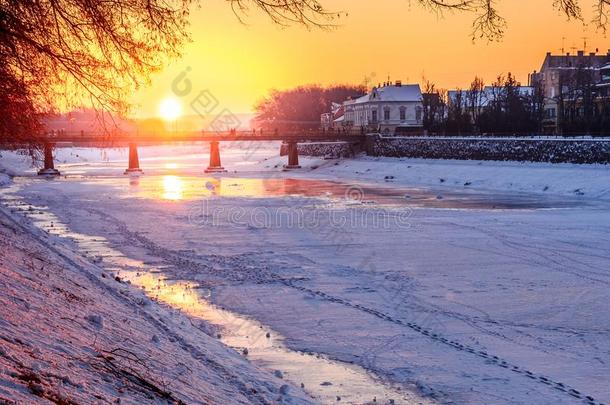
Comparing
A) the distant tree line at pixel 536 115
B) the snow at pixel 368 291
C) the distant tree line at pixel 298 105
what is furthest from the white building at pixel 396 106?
the snow at pixel 368 291

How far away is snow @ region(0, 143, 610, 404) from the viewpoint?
9641mm

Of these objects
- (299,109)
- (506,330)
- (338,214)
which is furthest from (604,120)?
(299,109)

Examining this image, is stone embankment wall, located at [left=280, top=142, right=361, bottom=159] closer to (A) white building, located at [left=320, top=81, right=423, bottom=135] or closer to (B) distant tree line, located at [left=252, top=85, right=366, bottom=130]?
(A) white building, located at [left=320, top=81, right=423, bottom=135]

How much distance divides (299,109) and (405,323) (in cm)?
15082

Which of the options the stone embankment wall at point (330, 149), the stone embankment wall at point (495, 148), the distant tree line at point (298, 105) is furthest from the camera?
the distant tree line at point (298, 105)

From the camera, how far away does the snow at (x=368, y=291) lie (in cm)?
964

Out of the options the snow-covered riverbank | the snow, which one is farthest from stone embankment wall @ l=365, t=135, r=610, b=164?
the snow-covered riverbank

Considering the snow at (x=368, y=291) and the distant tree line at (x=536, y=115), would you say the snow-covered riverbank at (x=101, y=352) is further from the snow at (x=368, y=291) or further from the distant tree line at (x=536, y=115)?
the distant tree line at (x=536, y=115)

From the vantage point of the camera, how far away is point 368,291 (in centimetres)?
1571

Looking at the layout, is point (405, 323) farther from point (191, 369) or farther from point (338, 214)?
point (338, 214)

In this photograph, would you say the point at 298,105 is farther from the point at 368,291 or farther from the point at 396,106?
the point at 368,291

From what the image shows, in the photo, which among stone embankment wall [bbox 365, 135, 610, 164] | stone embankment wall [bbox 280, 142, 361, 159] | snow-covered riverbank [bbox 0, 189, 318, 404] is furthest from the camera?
stone embankment wall [bbox 280, 142, 361, 159]

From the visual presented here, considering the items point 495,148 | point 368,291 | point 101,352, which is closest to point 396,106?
point 495,148

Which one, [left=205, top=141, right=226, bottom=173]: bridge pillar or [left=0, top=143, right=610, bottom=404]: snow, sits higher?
[left=205, top=141, right=226, bottom=173]: bridge pillar
